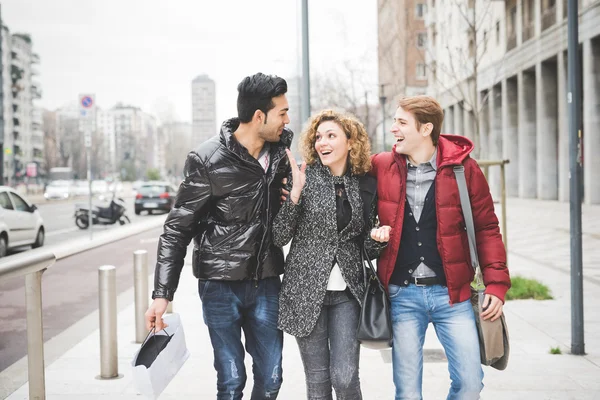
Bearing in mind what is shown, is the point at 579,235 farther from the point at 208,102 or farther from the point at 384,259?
the point at 208,102

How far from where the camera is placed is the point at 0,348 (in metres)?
4.39

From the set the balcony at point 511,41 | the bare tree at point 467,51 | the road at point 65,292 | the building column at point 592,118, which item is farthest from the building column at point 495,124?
the road at point 65,292

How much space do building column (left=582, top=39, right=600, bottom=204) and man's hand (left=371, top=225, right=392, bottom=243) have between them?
2651 centimetres

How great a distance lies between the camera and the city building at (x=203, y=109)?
5169 cm

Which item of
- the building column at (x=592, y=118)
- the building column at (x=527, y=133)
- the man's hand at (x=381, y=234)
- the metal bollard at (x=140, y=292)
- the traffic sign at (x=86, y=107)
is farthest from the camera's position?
the building column at (x=527, y=133)

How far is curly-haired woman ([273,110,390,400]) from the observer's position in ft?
10.5

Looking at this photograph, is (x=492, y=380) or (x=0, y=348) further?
(x=492, y=380)

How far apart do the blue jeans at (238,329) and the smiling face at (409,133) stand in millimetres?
918

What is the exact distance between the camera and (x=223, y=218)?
10.9ft

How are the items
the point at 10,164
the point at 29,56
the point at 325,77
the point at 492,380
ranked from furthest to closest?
the point at 29,56
the point at 10,164
the point at 325,77
the point at 492,380

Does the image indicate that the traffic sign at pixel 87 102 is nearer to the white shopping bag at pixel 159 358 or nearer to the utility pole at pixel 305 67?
the utility pole at pixel 305 67

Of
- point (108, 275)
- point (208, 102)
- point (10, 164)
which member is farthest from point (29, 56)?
point (108, 275)

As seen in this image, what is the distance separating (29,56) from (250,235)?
4725 inches

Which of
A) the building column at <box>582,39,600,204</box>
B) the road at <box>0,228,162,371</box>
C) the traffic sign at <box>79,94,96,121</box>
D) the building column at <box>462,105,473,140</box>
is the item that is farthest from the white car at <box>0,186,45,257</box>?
the building column at <box>462,105,473,140</box>
